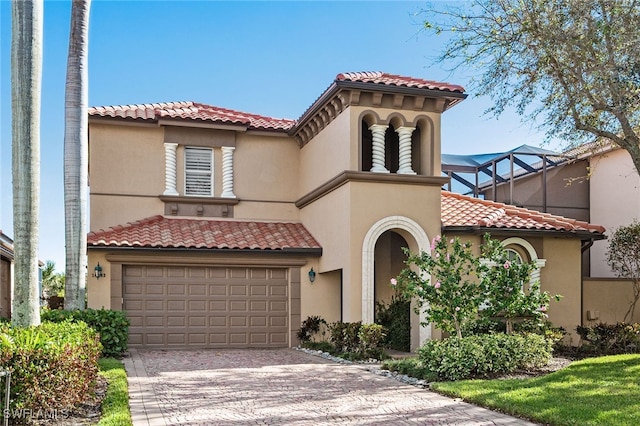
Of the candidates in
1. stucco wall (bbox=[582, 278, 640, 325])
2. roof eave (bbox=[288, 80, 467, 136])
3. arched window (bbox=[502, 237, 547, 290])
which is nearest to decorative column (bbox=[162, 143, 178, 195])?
roof eave (bbox=[288, 80, 467, 136])

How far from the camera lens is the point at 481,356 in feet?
38.2

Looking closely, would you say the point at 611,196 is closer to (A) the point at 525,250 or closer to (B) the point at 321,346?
(A) the point at 525,250

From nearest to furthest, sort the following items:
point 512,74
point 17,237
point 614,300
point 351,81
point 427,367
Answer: point 17,237
point 427,367
point 512,74
point 351,81
point 614,300

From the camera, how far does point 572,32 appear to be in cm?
1260

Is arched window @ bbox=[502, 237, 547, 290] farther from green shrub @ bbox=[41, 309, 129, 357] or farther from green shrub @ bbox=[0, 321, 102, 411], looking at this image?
green shrub @ bbox=[0, 321, 102, 411]

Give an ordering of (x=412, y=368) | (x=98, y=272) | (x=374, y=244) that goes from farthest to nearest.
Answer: (x=98, y=272) < (x=374, y=244) < (x=412, y=368)

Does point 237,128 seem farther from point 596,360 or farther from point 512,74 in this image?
point 596,360

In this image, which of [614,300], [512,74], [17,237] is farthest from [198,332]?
[614,300]

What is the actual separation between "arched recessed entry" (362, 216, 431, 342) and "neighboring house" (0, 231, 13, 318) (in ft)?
40.2

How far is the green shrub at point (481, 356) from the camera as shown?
1149 cm

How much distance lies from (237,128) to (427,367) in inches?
392

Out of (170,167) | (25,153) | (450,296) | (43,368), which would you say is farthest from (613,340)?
(25,153)

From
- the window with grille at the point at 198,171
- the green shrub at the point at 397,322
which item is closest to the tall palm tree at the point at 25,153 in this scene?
the green shrub at the point at 397,322

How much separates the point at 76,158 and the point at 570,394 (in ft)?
36.6
